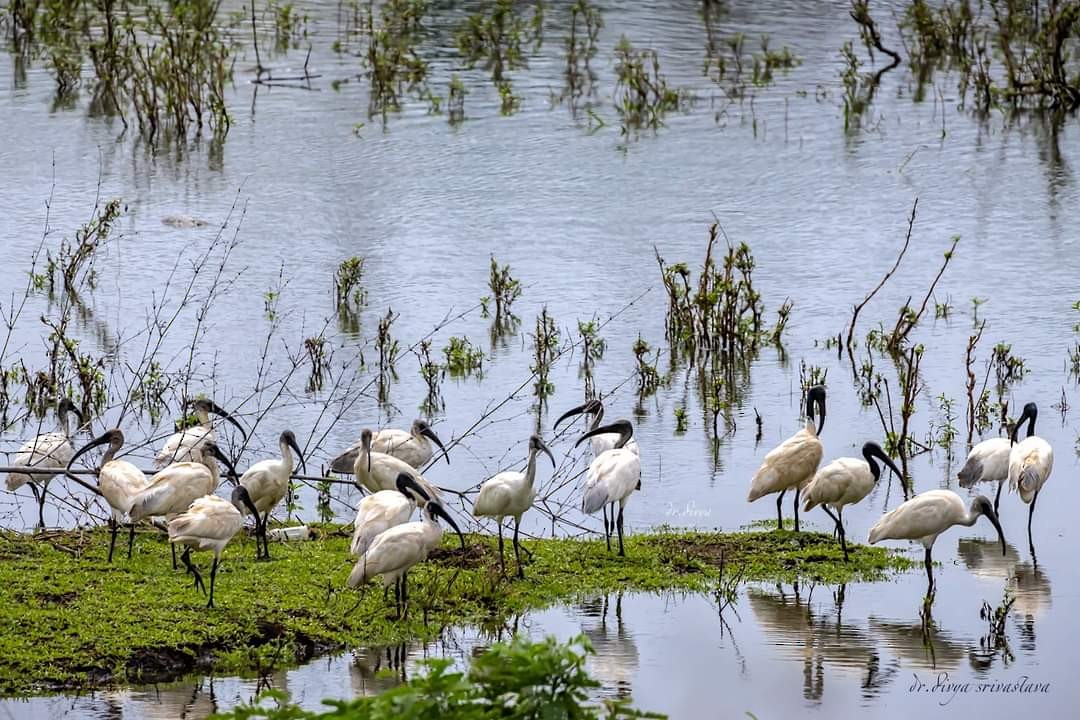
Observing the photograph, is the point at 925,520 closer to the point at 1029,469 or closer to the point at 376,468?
the point at 1029,469

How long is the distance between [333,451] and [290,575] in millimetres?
3661

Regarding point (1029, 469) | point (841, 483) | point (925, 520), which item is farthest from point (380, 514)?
point (1029, 469)

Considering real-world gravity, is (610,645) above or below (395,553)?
below

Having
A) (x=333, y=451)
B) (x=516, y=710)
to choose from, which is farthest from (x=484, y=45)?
(x=516, y=710)

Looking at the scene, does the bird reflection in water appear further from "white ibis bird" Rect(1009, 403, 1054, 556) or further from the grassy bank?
"white ibis bird" Rect(1009, 403, 1054, 556)

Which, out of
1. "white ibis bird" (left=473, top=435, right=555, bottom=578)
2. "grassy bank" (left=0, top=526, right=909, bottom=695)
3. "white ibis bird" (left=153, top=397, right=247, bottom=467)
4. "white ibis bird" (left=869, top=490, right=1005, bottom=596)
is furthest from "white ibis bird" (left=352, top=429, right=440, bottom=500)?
"white ibis bird" (left=869, top=490, right=1005, bottom=596)

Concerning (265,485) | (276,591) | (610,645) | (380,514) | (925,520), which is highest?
(380,514)

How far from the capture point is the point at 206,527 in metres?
9.33

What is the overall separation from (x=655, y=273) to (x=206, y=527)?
403 inches

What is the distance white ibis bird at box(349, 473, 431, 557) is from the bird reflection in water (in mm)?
1080

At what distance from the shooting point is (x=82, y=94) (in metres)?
27.9

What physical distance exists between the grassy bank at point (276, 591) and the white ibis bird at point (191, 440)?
608 millimetres

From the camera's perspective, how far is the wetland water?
367 inches

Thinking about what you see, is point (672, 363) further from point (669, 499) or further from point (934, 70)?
point (934, 70)
